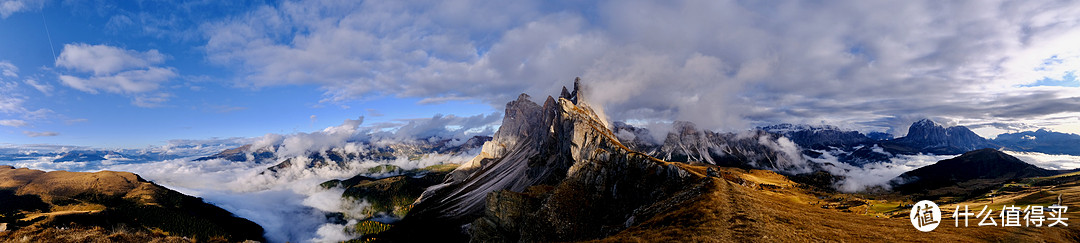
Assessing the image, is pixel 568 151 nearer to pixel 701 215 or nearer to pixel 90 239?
pixel 701 215

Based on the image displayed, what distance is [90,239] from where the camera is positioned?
22.0 metres

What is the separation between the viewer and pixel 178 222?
634 feet

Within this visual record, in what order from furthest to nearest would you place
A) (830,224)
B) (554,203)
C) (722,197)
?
1. (554,203)
2. (722,197)
3. (830,224)

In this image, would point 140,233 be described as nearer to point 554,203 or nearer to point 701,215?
point 701,215

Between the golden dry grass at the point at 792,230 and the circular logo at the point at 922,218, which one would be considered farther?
the circular logo at the point at 922,218

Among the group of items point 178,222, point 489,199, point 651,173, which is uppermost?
point 651,173

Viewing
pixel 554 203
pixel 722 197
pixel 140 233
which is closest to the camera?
A: pixel 140 233

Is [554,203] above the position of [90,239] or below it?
below

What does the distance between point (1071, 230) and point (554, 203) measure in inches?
2546

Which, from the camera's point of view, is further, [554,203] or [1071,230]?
[554,203]

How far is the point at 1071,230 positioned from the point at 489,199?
274 ft

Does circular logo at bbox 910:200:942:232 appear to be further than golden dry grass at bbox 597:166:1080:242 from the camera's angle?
Yes

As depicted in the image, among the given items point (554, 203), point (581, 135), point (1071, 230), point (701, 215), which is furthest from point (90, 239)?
point (581, 135)

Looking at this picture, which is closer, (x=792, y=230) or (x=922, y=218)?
(x=792, y=230)
